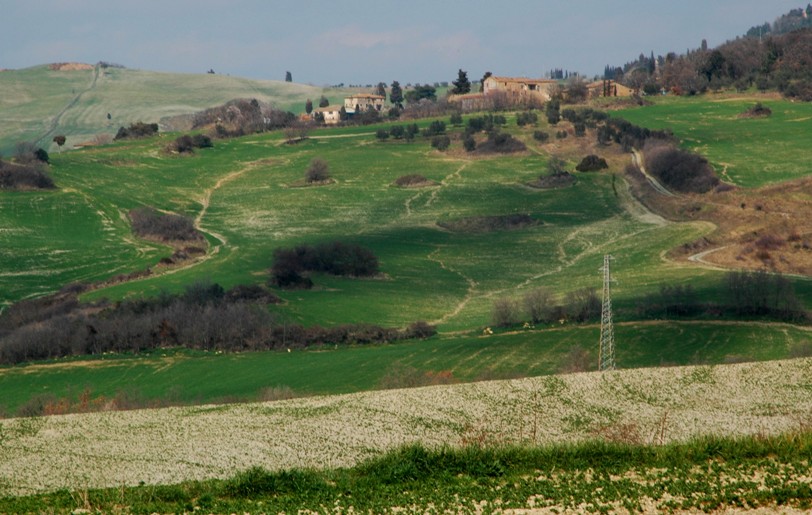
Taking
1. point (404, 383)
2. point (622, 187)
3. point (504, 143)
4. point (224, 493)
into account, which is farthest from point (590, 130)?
point (224, 493)

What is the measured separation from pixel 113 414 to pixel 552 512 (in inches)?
761

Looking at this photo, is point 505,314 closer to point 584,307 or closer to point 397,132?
point 584,307

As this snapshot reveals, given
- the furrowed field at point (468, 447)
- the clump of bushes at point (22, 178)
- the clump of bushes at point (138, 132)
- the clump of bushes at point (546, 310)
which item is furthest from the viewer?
the clump of bushes at point (138, 132)

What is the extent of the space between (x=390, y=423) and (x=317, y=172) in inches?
4526

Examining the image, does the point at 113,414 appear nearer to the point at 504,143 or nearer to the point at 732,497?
the point at 732,497

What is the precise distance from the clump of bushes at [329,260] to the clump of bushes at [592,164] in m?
48.0

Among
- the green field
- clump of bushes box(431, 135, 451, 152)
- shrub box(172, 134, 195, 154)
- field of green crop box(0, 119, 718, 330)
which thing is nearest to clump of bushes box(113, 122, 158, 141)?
the green field

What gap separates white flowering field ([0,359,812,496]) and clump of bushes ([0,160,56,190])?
103222 mm

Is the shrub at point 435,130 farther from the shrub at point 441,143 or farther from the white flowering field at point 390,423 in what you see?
the white flowering field at point 390,423

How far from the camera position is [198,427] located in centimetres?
3750

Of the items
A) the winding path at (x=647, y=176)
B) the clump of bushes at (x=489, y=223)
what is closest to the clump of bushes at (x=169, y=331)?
the clump of bushes at (x=489, y=223)

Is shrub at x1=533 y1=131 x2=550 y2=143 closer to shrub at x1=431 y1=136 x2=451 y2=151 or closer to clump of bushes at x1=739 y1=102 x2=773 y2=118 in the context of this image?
shrub at x1=431 y1=136 x2=451 y2=151

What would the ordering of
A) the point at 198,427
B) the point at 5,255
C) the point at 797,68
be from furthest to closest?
the point at 797,68 < the point at 5,255 < the point at 198,427

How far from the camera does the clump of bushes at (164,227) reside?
389 feet
